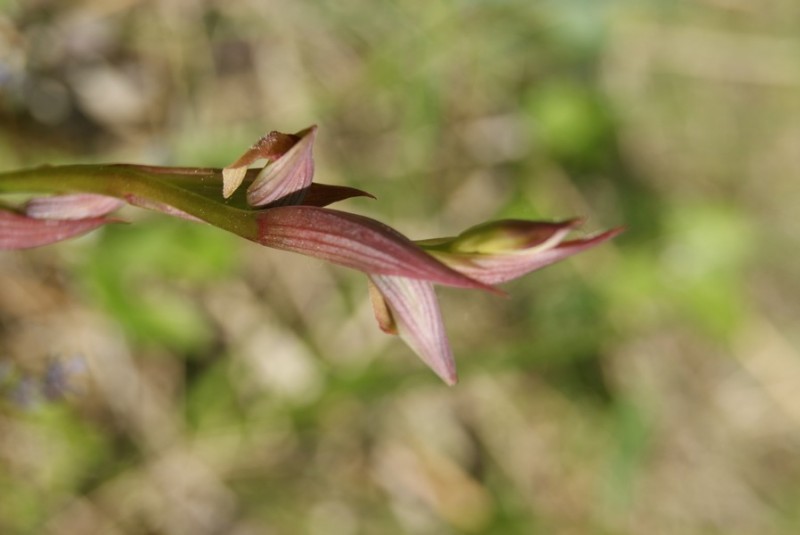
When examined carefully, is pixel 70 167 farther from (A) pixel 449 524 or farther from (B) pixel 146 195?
(A) pixel 449 524

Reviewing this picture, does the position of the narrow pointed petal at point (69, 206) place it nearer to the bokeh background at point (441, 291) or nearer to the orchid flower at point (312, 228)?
the orchid flower at point (312, 228)

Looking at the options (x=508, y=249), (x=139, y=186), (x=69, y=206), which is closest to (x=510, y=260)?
(x=508, y=249)

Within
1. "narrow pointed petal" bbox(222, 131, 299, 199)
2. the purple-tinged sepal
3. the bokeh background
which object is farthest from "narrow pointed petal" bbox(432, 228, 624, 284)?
the bokeh background

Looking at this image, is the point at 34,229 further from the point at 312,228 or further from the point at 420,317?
the point at 420,317

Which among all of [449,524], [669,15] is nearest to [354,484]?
[449,524]

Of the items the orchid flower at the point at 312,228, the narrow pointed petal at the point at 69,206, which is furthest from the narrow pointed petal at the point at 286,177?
the narrow pointed petal at the point at 69,206

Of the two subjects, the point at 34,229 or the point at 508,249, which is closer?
the point at 508,249
